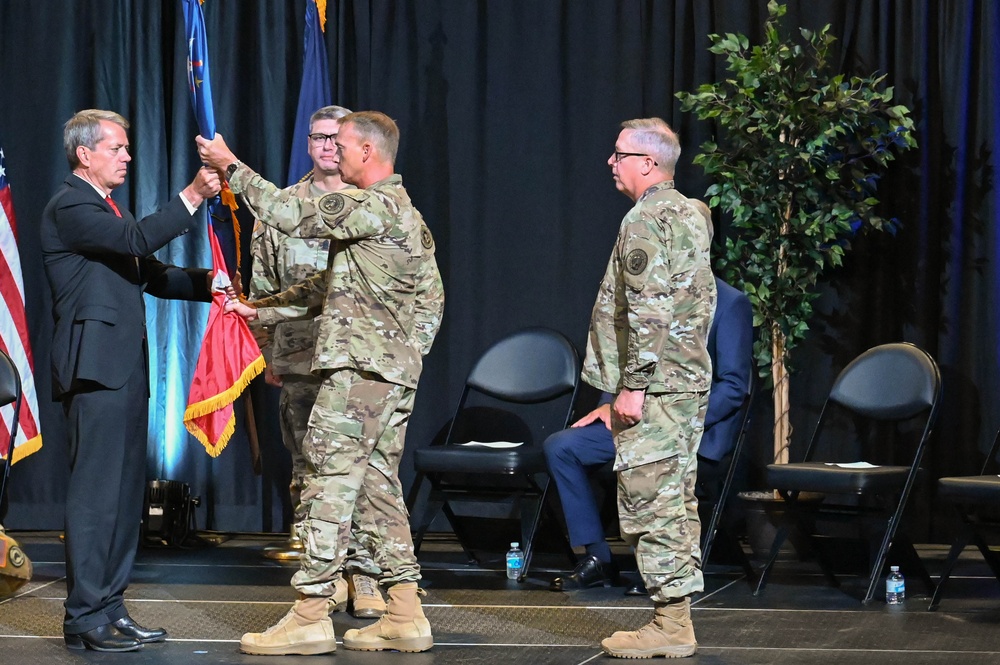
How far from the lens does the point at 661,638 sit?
3.59m

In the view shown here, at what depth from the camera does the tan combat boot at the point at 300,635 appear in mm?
3498

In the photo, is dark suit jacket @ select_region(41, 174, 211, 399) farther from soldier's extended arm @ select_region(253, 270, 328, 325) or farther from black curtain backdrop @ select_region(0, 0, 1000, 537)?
black curtain backdrop @ select_region(0, 0, 1000, 537)

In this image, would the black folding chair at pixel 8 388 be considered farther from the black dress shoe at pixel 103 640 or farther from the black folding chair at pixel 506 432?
the black folding chair at pixel 506 432

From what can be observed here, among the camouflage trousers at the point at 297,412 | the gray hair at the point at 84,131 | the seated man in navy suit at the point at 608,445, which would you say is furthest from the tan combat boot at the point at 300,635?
the gray hair at the point at 84,131

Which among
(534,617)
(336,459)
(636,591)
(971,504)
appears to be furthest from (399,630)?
(971,504)

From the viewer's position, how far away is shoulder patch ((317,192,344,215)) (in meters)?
3.44

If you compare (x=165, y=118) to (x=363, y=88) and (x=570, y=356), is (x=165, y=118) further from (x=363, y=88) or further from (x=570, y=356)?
(x=570, y=356)

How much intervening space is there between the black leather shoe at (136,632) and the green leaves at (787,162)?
9.60 feet

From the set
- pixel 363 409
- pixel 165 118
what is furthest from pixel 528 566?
pixel 165 118

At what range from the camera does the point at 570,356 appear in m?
5.55

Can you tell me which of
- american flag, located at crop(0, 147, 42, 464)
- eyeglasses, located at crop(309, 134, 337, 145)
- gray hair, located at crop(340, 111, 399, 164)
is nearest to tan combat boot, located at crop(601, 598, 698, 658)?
gray hair, located at crop(340, 111, 399, 164)

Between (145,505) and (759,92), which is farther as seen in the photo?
(145,505)

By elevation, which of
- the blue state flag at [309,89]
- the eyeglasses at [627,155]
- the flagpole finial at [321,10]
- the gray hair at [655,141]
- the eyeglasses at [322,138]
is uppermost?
the flagpole finial at [321,10]

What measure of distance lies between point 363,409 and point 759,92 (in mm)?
2776
